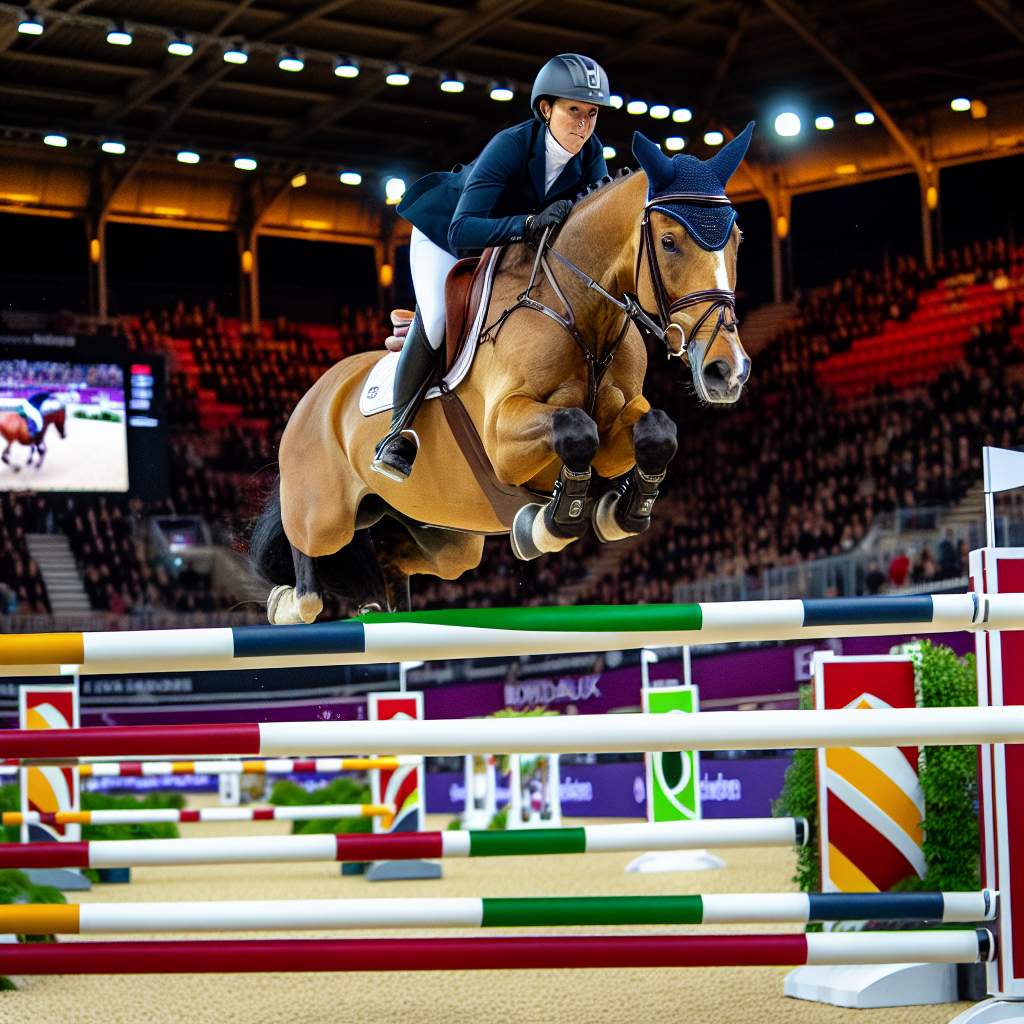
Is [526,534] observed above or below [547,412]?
below

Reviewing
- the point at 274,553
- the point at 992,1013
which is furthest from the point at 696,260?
the point at 274,553

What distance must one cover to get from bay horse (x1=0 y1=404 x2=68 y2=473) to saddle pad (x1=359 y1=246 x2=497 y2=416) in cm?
1249

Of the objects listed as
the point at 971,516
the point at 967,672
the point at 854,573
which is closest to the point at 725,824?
the point at 967,672

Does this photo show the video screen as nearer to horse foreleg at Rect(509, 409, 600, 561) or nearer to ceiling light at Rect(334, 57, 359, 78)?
ceiling light at Rect(334, 57, 359, 78)

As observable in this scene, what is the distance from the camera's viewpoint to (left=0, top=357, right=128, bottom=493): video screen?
1579 cm

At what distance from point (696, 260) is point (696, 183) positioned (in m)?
0.19

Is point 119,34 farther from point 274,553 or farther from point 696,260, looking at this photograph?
point 696,260

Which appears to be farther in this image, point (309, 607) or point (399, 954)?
point (309, 607)

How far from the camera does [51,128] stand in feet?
54.9

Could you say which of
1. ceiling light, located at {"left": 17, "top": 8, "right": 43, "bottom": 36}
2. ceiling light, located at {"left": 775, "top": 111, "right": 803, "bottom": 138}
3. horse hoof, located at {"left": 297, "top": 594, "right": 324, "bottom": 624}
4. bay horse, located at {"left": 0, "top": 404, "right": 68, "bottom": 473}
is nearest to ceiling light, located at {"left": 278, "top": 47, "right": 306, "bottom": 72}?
ceiling light, located at {"left": 17, "top": 8, "right": 43, "bottom": 36}

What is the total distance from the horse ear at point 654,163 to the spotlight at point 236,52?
1252 centimetres

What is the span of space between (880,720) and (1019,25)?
1462 centimetres

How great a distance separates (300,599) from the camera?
4113mm

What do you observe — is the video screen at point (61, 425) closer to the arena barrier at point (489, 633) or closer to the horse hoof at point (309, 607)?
the horse hoof at point (309, 607)
